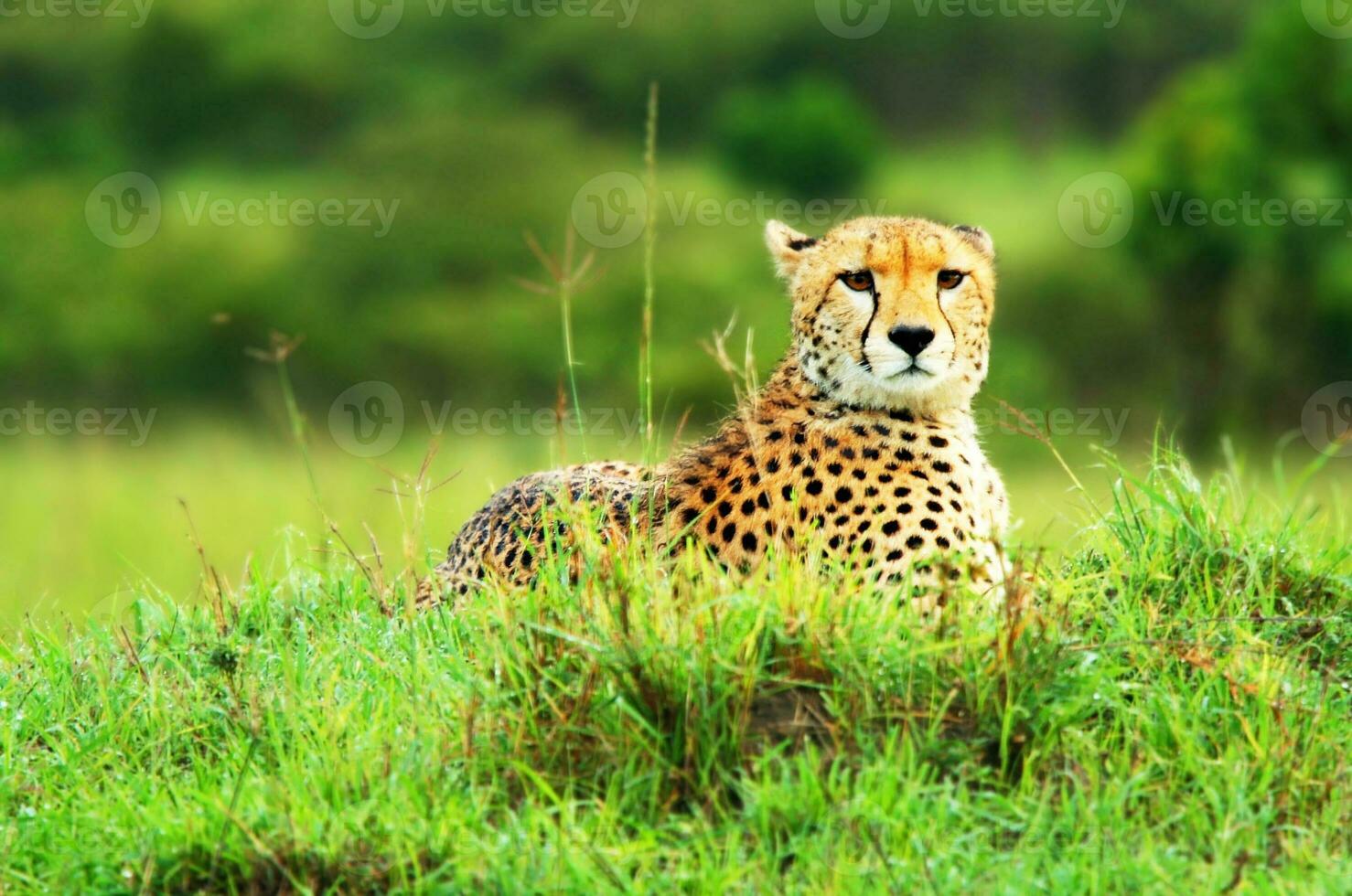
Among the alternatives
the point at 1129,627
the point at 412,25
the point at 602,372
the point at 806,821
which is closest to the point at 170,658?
the point at 806,821

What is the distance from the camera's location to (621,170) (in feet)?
74.3

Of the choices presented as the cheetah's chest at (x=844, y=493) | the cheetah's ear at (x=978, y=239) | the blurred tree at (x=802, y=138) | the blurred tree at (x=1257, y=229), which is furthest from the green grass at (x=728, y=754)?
the blurred tree at (x=802, y=138)

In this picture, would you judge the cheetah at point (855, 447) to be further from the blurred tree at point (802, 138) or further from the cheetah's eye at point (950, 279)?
the blurred tree at point (802, 138)

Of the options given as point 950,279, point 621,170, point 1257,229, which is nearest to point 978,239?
point 950,279

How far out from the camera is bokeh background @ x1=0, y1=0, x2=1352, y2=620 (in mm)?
17188

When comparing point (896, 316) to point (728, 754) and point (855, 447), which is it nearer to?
point (855, 447)

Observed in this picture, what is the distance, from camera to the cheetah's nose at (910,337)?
169 inches

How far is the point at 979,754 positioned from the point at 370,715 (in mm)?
1471

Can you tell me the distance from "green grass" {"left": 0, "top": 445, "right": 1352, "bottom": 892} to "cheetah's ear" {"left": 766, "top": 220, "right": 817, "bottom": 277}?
1185 mm

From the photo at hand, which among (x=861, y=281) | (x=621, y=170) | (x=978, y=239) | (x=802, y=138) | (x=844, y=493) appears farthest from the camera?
(x=621, y=170)

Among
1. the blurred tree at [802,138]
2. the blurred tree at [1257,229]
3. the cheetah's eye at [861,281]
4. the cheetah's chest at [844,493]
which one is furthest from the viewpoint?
the blurred tree at [802,138]

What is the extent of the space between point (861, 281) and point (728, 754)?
5.16 ft

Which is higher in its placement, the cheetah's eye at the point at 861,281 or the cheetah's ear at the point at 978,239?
the cheetah's ear at the point at 978,239

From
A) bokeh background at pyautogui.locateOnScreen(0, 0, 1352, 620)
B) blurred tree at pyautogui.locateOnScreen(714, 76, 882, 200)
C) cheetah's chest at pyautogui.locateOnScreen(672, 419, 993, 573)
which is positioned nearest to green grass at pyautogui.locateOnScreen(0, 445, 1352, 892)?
cheetah's chest at pyautogui.locateOnScreen(672, 419, 993, 573)
